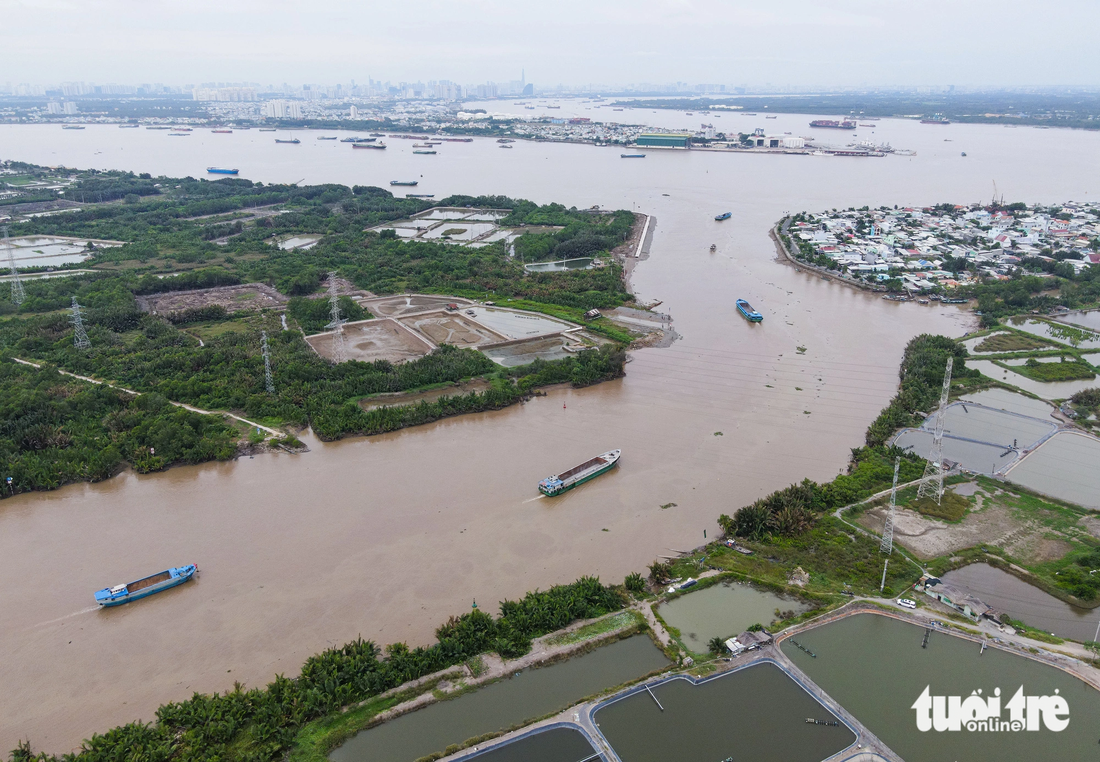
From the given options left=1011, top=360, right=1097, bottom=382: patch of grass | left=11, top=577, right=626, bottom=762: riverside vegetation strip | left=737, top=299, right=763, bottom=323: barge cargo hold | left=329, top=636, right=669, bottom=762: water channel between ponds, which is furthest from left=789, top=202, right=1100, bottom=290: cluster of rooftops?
left=11, top=577, right=626, bottom=762: riverside vegetation strip

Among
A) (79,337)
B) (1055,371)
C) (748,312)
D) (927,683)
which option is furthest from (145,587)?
(1055,371)

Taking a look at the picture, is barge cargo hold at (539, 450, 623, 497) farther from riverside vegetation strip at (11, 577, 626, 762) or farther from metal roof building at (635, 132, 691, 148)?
metal roof building at (635, 132, 691, 148)

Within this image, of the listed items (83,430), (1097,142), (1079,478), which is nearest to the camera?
(1079,478)

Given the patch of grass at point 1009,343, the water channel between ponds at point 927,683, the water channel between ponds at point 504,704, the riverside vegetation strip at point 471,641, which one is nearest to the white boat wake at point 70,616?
the riverside vegetation strip at point 471,641

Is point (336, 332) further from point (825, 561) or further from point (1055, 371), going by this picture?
point (1055, 371)

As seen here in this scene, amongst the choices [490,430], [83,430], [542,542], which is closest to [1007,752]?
[542,542]

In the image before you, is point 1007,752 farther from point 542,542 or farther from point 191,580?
point 191,580
